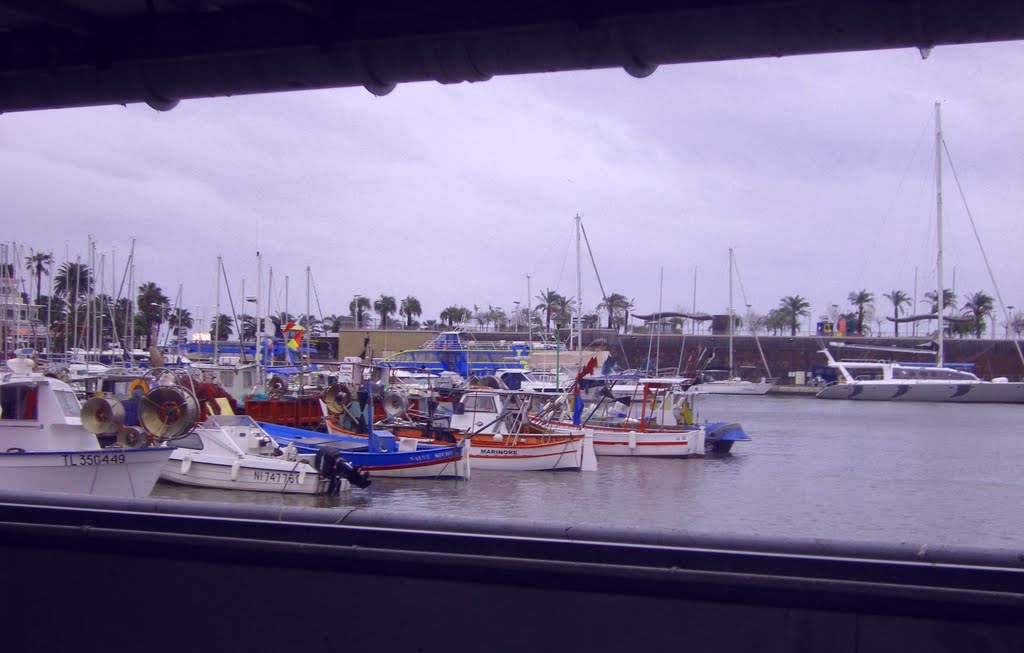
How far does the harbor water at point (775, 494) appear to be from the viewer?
23.2 meters

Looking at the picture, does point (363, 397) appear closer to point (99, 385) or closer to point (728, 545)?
point (99, 385)

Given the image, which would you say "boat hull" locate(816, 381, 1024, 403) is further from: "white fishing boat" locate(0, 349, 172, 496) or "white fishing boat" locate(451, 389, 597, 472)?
"white fishing boat" locate(0, 349, 172, 496)

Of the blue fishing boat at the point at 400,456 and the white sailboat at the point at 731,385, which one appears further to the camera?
the white sailboat at the point at 731,385

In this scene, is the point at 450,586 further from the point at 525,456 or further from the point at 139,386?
the point at 525,456

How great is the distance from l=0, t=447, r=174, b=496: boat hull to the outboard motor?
4829 millimetres

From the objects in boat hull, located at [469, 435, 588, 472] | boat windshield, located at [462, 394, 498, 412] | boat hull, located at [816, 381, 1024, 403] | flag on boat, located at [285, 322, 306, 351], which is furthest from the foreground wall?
boat hull, located at [816, 381, 1024, 403]

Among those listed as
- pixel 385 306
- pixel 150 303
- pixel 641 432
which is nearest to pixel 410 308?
pixel 385 306

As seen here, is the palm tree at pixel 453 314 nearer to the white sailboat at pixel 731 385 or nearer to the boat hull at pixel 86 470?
the white sailboat at pixel 731 385

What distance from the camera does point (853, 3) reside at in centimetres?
447

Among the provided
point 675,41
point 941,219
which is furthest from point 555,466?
point 941,219

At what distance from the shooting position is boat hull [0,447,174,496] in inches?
668

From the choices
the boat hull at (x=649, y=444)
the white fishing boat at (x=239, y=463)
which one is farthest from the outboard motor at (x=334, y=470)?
the boat hull at (x=649, y=444)

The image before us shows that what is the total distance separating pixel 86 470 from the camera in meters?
17.6

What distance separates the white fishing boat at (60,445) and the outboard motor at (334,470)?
486 centimetres
